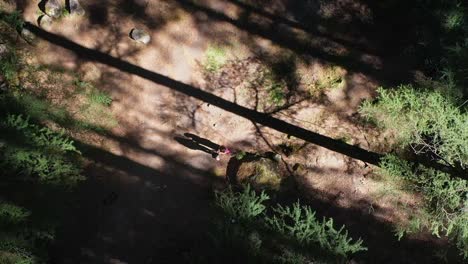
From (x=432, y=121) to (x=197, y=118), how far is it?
26.1ft

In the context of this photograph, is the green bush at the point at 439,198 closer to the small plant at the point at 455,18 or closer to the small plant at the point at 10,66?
the small plant at the point at 455,18

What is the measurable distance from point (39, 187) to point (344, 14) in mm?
12591

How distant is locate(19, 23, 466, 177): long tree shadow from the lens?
13.5m

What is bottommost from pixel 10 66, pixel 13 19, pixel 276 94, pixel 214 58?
pixel 10 66

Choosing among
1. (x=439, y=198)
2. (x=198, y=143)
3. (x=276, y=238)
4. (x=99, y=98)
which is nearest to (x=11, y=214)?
(x=99, y=98)

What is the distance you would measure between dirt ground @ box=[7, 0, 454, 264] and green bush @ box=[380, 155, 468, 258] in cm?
148

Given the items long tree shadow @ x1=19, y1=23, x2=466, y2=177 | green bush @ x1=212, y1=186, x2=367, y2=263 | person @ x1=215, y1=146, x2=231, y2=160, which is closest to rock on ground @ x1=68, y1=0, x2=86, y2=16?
long tree shadow @ x1=19, y1=23, x2=466, y2=177

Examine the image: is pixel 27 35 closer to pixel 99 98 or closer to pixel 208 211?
pixel 99 98

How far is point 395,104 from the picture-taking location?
11.7 metres

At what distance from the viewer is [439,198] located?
36.1 ft

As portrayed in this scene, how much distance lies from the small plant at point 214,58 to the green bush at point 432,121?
238 inches

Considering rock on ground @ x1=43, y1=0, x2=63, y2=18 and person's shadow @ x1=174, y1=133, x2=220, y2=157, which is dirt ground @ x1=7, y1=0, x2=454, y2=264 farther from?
rock on ground @ x1=43, y1=0, x2=63, y2=18

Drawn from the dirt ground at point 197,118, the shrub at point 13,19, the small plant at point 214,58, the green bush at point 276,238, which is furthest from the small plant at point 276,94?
the shrub at point 13,19

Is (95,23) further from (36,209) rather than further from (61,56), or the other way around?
(36,209)
